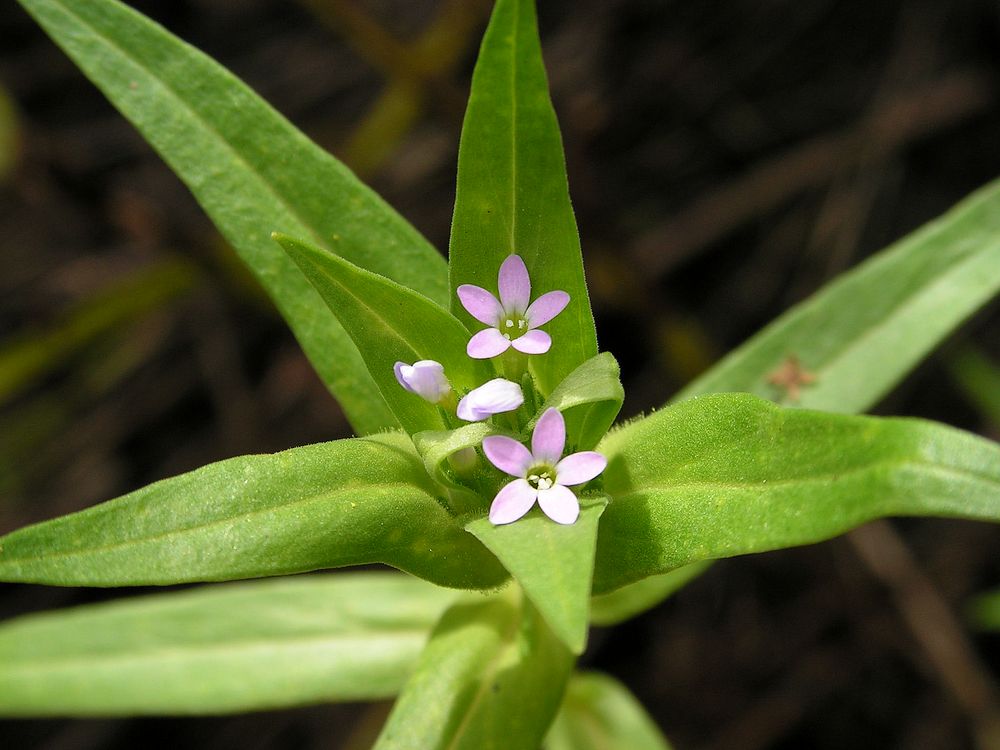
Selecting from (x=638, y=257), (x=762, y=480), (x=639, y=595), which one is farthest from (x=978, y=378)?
(x=762, y=480)

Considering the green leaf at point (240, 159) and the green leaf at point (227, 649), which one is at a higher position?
the green leaf at point (240, 159)

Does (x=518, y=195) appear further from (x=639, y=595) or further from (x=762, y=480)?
(x=639, y=595)

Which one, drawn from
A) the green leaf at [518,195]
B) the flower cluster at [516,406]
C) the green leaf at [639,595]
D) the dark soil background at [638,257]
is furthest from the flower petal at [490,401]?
the dark soil background at [638,257]

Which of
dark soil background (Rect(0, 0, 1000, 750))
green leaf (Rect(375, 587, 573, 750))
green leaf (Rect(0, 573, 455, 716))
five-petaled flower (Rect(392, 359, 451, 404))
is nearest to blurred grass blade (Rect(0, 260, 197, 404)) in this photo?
dark soil background (Rect(0, 0, 1000, 750))

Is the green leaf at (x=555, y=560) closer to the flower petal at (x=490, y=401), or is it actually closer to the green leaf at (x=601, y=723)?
the flower petal at (x=490, y=401)

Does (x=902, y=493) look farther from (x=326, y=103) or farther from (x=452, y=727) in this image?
(x=326, y=103)
